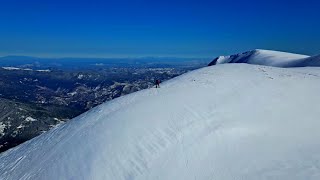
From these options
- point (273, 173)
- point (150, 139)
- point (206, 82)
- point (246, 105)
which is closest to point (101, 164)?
point (150, 139)

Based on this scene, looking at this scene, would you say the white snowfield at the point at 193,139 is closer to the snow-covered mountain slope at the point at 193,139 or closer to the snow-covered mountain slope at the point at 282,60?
the snow-covered mountain slope at the point at 193,139

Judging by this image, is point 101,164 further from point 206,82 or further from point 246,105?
point 206,82

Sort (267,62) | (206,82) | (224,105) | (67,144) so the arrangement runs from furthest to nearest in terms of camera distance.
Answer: (267,62) → (206,82) → (224,105) → (67,144)

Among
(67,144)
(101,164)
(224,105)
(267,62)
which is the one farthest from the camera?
(267,62)

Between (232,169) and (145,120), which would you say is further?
(145,120)

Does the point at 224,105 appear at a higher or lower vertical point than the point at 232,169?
higher

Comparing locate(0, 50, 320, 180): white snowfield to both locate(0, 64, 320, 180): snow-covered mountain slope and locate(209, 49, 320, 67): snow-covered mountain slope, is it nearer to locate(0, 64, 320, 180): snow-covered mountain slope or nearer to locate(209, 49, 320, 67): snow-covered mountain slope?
locate(0, 64, 320, 180): snow-covered mountain slope

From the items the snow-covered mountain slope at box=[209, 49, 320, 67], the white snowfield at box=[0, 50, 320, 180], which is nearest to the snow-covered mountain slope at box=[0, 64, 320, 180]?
the white snowfield at box=[0, 50, 320, 180]
